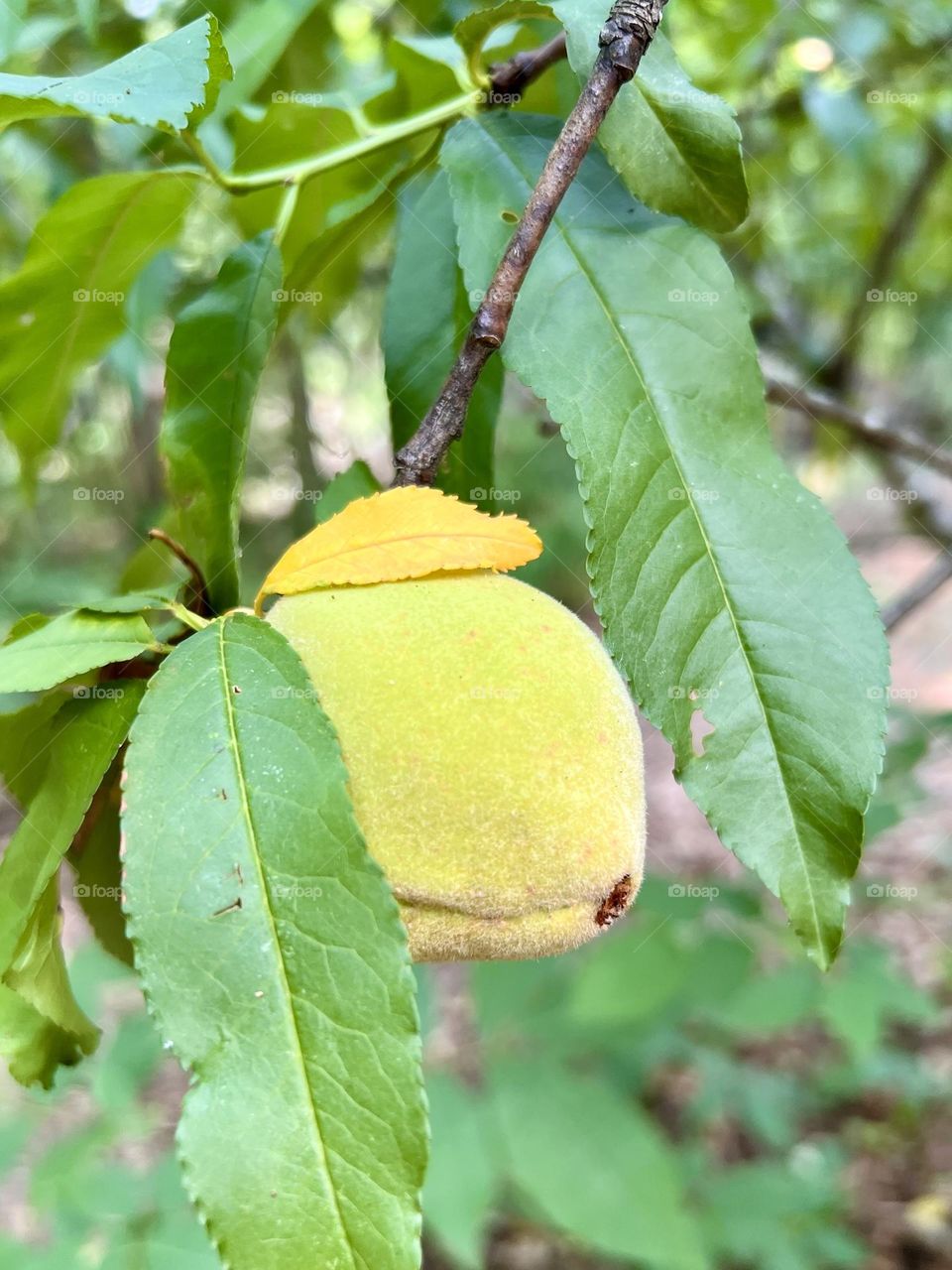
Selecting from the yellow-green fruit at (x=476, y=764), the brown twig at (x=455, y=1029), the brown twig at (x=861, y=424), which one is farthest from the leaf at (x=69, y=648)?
the brown twig at (x=455, y=1029)

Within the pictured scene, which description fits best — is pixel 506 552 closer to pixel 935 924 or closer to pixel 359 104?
pixel 359 104

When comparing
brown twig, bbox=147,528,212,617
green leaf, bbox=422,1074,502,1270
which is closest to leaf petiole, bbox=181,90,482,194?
brown twig, bbox=147,528,212,617

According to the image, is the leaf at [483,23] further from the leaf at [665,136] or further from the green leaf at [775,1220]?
the green leaf at [775,1220]

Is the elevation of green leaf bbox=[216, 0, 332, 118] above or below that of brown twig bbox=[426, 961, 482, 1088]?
above

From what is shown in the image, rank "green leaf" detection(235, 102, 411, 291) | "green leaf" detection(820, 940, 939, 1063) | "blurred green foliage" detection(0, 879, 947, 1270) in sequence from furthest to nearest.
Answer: "green leaf" detection(820, 940, 939, 1063) → "blurred green foliage" detection(0, 879, 947, 1270) → "green leaf" detection(235, 102, 411, 291)

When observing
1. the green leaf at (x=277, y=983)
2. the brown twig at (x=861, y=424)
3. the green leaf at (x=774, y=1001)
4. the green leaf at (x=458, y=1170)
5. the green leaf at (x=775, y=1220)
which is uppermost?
the green leaf at (x=277, y=983)

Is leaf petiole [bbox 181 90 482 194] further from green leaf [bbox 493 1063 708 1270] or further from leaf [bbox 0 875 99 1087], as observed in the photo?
green leaf [bbox 493 1063 708 1270]
